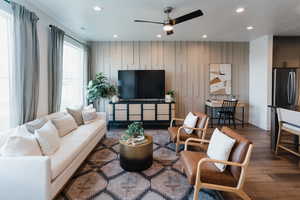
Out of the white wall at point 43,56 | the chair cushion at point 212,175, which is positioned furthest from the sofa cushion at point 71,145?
the chair cushion at point 212,175

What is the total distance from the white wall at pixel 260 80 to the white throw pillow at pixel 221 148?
12.3 feet

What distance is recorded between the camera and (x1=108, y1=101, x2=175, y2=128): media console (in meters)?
5.19

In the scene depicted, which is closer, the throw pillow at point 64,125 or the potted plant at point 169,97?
the throw pillow at point 64,125

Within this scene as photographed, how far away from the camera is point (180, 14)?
11.4 ft

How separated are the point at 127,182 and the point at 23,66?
250 cm

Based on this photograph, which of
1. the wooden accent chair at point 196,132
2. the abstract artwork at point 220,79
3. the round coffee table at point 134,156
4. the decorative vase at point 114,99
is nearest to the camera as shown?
the round coffee table at point 134,156

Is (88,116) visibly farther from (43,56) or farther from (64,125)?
(43,56)

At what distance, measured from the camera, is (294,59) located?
513 centimetres

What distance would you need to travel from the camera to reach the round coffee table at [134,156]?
262 cm

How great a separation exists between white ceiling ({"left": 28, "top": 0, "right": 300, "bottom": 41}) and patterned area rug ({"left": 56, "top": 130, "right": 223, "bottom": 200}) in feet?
9.46

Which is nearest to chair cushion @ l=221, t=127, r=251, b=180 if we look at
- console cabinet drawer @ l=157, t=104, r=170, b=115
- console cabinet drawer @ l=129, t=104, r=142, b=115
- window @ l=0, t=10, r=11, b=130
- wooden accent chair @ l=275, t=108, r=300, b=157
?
wooden accent chair @ l=275, t=108, r=300, b=157

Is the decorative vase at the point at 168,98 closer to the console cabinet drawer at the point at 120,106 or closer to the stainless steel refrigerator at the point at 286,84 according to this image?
the console cabinet drawer at the point at 120,106

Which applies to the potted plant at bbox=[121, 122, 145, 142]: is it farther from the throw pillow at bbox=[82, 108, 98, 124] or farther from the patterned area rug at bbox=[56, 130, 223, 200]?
the throw pillow at bbox=[82, 108, 98, 124]

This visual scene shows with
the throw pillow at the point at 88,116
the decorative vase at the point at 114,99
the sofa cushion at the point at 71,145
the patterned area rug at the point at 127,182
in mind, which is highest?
the decorative vase at the point at 114,99
